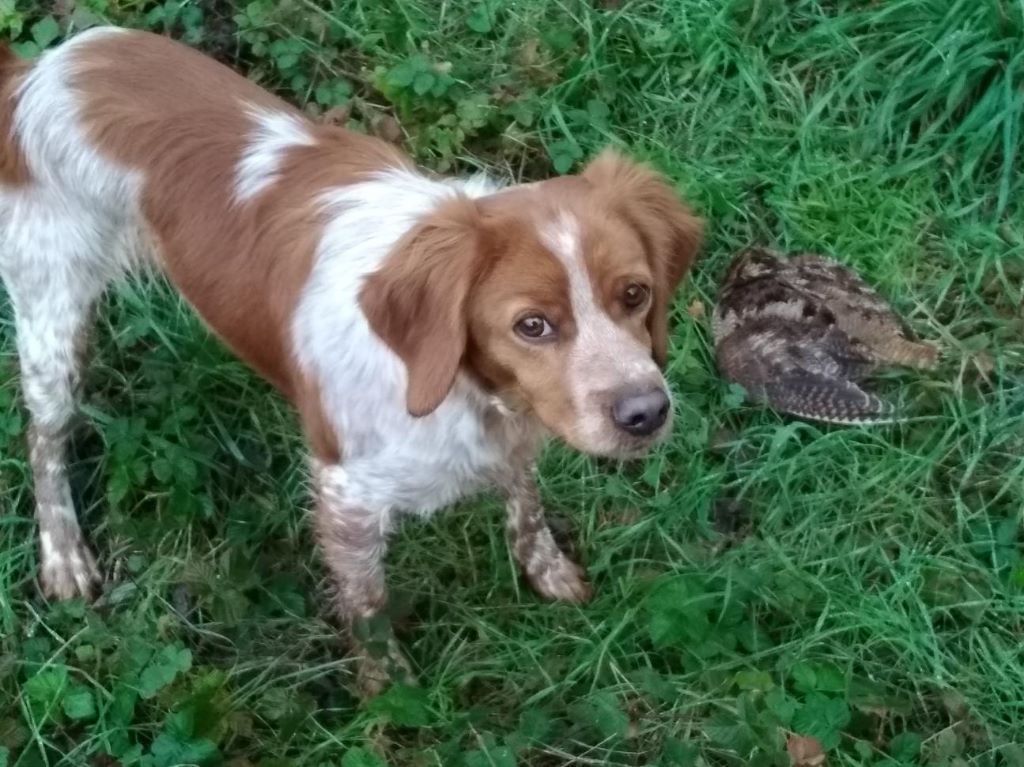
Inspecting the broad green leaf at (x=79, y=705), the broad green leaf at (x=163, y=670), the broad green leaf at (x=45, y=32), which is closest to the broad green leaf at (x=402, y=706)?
the broad green leaf at (x=163, y=670)

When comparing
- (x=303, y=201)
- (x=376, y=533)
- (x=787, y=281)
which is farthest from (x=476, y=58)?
(x=376, y=533)

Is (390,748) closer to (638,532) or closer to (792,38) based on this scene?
(638,532)

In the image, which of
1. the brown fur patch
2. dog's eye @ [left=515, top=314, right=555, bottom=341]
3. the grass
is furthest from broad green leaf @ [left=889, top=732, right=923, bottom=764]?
the brown fur patch

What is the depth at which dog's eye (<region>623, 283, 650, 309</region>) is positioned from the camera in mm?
2535

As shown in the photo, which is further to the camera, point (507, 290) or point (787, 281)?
point (787, 281)

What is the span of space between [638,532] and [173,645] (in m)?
1.44

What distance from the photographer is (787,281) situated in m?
4.04

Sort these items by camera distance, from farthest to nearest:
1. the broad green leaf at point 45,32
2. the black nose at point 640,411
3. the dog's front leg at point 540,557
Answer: the broad green leaf at point 45,32, the dog's front leg at point 540,557, the black nose at point 640,411

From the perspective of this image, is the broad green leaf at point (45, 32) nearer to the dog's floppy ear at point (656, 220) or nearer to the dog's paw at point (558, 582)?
the dog's floppy ear at point (656, 220)

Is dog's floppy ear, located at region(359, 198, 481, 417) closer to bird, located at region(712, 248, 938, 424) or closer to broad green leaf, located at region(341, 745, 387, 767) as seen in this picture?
broad green leaf, located at region(341, 745, 387, 767)

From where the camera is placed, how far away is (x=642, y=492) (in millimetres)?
3732

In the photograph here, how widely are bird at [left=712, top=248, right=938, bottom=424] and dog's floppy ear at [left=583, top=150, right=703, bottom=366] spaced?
111 centimetres

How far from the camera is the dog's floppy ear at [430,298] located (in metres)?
2.46

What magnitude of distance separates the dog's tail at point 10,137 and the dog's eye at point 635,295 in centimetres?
166
